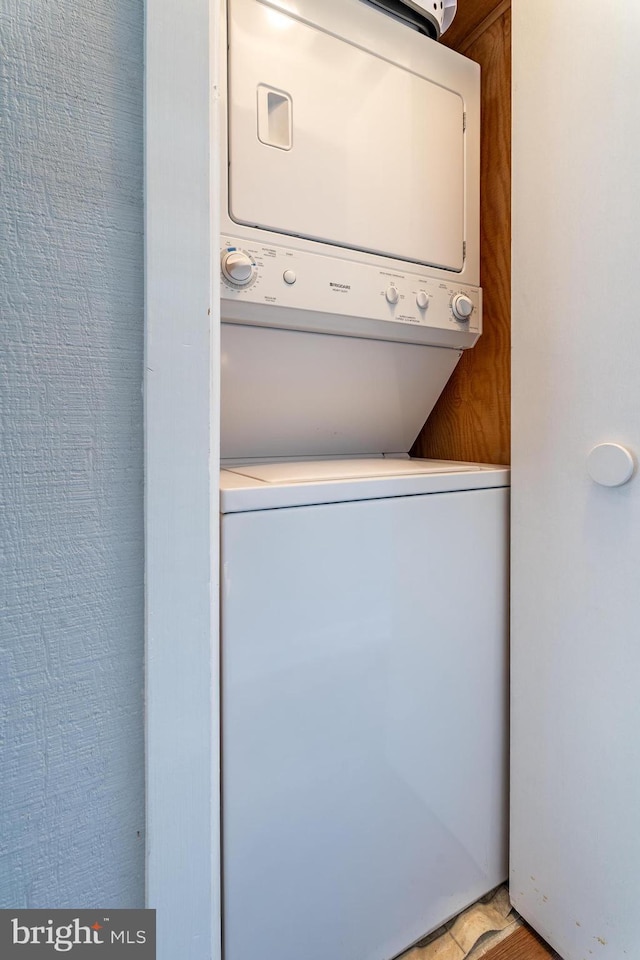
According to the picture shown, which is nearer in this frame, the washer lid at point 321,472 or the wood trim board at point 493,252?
the washer lid at point 321,472

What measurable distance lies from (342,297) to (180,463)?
685 millimetres

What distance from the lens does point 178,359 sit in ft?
1.81

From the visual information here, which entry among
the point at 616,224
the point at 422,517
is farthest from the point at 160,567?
the point at 616,224

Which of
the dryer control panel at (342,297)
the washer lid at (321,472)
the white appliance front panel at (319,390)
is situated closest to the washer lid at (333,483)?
the washer lid at (321,472)

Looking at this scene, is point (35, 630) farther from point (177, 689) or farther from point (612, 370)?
point (612, 370)

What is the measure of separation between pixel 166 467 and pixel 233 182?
701 millimetres

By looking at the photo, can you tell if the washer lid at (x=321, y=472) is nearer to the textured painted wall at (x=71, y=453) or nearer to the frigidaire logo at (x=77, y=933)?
the textured painted wall at (x=71, y=453)

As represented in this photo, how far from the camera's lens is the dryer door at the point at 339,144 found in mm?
940

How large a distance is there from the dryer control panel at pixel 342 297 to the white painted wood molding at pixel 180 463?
1.23 ft

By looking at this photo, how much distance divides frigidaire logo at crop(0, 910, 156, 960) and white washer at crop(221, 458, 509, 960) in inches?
8.0

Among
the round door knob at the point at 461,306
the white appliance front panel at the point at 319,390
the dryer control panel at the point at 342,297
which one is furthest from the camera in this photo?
the round door knob at the point at 461,306

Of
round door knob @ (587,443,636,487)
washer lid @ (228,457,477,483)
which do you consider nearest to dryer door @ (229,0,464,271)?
washer lid @ (228,457,477,483)

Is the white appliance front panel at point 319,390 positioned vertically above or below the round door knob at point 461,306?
below

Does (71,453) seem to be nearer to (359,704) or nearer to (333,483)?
(333,483)
